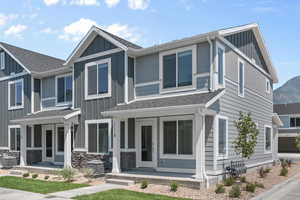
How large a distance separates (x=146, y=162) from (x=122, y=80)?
422cm

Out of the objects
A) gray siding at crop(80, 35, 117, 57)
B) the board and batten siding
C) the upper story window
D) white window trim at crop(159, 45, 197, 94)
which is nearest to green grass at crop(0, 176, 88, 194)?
the board and batten siding

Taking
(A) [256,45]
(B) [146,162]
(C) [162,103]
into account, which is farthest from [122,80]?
(A) [256,45]

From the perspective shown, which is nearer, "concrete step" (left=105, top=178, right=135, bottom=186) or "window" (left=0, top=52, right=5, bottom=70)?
"concrete step" (left=105, top=178, right=135, bottom=186)

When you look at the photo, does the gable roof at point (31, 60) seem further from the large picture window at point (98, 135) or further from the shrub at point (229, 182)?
the shrub at point (229, 182)

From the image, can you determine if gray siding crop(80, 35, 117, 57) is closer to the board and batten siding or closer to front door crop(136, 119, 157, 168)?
the board and batten siding

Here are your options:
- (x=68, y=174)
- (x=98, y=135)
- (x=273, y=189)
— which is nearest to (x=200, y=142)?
(x=273, y=189)

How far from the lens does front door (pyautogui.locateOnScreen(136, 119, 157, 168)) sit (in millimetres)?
15508

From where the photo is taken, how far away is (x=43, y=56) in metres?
26.6

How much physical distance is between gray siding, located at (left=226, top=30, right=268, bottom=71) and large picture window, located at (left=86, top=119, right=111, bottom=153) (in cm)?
755

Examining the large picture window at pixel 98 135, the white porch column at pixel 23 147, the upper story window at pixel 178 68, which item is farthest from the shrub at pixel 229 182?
the white porch column at pixel 23 147

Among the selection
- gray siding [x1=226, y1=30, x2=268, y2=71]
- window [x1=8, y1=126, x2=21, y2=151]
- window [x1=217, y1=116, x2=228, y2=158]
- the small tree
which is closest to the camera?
the small tree

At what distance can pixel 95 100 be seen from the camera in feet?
58.3

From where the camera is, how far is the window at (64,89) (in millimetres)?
20281

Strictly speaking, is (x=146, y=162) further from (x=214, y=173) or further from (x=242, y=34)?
(x=242, y=34)
